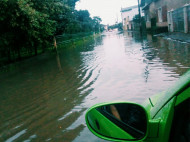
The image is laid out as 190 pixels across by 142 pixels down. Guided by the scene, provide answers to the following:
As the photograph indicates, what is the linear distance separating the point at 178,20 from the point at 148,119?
22275 mm

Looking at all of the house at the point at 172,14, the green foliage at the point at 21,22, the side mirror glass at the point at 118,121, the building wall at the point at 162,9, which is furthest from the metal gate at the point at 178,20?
the side mirror glass at the point at 118,121

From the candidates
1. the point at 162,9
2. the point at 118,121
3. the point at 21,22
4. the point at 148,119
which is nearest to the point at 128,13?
the point at 162,9

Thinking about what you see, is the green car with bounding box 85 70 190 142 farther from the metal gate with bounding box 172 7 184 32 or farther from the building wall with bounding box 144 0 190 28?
the building wall with bounding box 144 0 190 28

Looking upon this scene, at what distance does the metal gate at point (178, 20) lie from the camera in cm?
2031

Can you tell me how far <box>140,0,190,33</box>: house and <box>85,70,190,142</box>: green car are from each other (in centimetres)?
1844

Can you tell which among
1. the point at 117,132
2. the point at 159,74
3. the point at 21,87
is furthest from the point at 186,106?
the point at 21,87

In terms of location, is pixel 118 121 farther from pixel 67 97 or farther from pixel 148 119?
pixel 67 97

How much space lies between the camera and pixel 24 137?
3846mm

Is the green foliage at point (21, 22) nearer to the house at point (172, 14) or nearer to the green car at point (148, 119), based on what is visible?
the house at point (172, 14)

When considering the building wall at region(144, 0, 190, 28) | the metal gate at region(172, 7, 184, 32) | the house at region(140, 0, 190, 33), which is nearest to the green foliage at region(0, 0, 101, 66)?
the house at region(140, 0, 190, 33)

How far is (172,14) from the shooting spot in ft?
79.7

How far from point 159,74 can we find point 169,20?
68.0 ft

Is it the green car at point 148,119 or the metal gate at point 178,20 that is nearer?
the green car at point 148,119

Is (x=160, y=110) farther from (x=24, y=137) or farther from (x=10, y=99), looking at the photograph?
(x=10, y=99)
